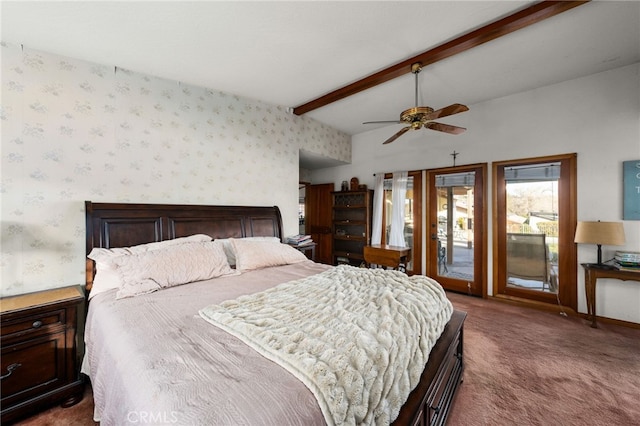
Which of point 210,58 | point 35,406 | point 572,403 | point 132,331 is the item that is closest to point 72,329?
point 35,406

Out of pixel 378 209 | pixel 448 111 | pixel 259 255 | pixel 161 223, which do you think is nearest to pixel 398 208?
pixel 378 209

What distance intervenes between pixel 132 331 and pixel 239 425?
2.80ft

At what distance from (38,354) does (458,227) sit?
4.60m

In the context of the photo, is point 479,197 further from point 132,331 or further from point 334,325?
point 132,331

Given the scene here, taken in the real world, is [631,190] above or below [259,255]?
above

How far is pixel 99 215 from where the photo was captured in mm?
2164

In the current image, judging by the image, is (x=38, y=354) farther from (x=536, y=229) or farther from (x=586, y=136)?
(x=586, y=136)

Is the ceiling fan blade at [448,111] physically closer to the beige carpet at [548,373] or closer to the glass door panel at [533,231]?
the glass door panel at [533,231]

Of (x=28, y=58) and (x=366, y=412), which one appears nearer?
(x=366, y=412)

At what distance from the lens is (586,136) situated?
288 cm

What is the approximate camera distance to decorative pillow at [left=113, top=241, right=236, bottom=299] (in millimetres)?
1727

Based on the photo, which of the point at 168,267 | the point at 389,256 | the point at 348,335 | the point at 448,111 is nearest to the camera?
the point at 348,335

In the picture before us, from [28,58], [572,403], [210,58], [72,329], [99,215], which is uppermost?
[210,58]

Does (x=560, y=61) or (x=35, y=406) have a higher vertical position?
(x=560, y=61)
